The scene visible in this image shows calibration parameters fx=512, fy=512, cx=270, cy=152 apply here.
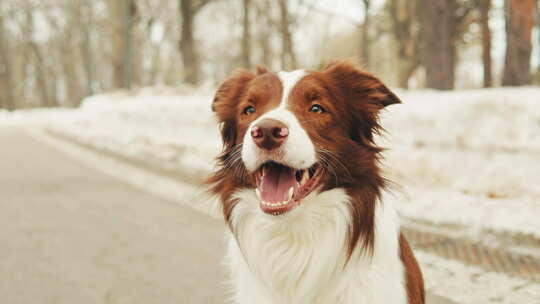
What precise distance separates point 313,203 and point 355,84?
72 centimetres

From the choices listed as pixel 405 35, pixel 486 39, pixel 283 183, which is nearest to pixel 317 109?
pixel 283 183

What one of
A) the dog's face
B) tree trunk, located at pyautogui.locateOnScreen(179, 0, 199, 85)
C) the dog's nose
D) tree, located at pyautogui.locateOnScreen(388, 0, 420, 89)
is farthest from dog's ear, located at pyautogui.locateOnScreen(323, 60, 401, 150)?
tree, located at pyautogui.locateOnScreen(388, 0, 420, 89)

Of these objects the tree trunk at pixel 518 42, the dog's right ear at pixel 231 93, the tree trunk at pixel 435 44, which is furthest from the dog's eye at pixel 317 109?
the tree trunk at pixel 435 44

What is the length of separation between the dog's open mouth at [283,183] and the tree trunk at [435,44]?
9070mm

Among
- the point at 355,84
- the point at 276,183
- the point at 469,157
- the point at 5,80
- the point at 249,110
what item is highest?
the point at 355,84

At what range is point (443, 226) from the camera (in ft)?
15.3

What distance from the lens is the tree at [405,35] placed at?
76.0ft

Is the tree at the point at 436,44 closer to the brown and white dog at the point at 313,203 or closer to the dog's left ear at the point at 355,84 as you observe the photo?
the dog's left ear at the point at 355,84

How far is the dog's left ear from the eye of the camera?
2.71 m

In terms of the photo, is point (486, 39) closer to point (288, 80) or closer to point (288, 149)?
point (288, 80)

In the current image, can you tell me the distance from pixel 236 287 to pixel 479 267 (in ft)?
6.54

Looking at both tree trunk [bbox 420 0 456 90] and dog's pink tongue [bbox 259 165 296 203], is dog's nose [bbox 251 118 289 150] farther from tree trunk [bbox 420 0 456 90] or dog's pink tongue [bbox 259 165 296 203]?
tree trunk [bbox 420 0 456 90]

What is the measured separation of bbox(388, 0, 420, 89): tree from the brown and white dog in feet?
69.4

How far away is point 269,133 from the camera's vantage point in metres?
2.20
